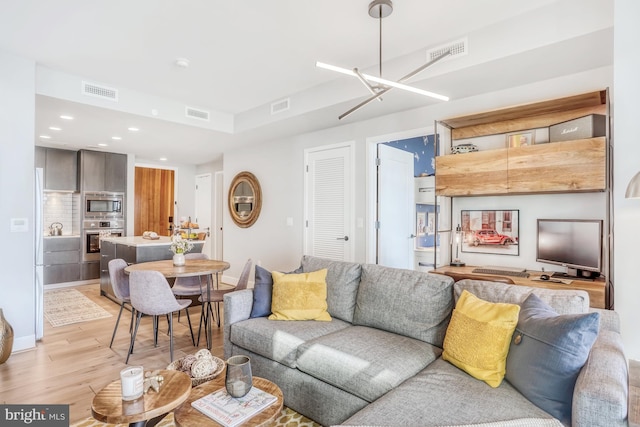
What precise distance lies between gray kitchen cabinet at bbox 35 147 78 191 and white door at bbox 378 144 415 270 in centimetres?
575

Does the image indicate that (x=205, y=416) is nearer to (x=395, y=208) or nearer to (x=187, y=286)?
(x=187, y=286)

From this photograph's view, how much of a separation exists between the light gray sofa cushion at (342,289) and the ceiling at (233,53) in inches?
72.7

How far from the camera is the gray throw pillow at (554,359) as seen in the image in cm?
146

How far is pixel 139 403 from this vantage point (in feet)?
4.88

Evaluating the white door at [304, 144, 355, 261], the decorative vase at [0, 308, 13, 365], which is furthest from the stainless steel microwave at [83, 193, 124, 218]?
the white door at [304, 144, 355, 261]

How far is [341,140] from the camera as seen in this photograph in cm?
472

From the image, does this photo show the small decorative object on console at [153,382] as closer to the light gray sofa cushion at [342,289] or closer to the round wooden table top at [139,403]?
the round wooden table top at [139,403]

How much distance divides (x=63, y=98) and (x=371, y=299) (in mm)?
3742

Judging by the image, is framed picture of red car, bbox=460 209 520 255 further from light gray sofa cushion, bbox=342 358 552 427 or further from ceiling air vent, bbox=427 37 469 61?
light gray sofa cushion, bbox=342 358 552 427

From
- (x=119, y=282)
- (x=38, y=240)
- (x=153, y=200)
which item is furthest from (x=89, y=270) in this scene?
(x=119, y=282)

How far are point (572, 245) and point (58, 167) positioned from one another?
7.75 m

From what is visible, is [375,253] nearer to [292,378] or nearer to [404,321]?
[404,321]

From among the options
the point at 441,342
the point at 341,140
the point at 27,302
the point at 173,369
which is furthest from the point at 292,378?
the point at 341,140

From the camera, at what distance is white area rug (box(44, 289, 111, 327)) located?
4371mm
